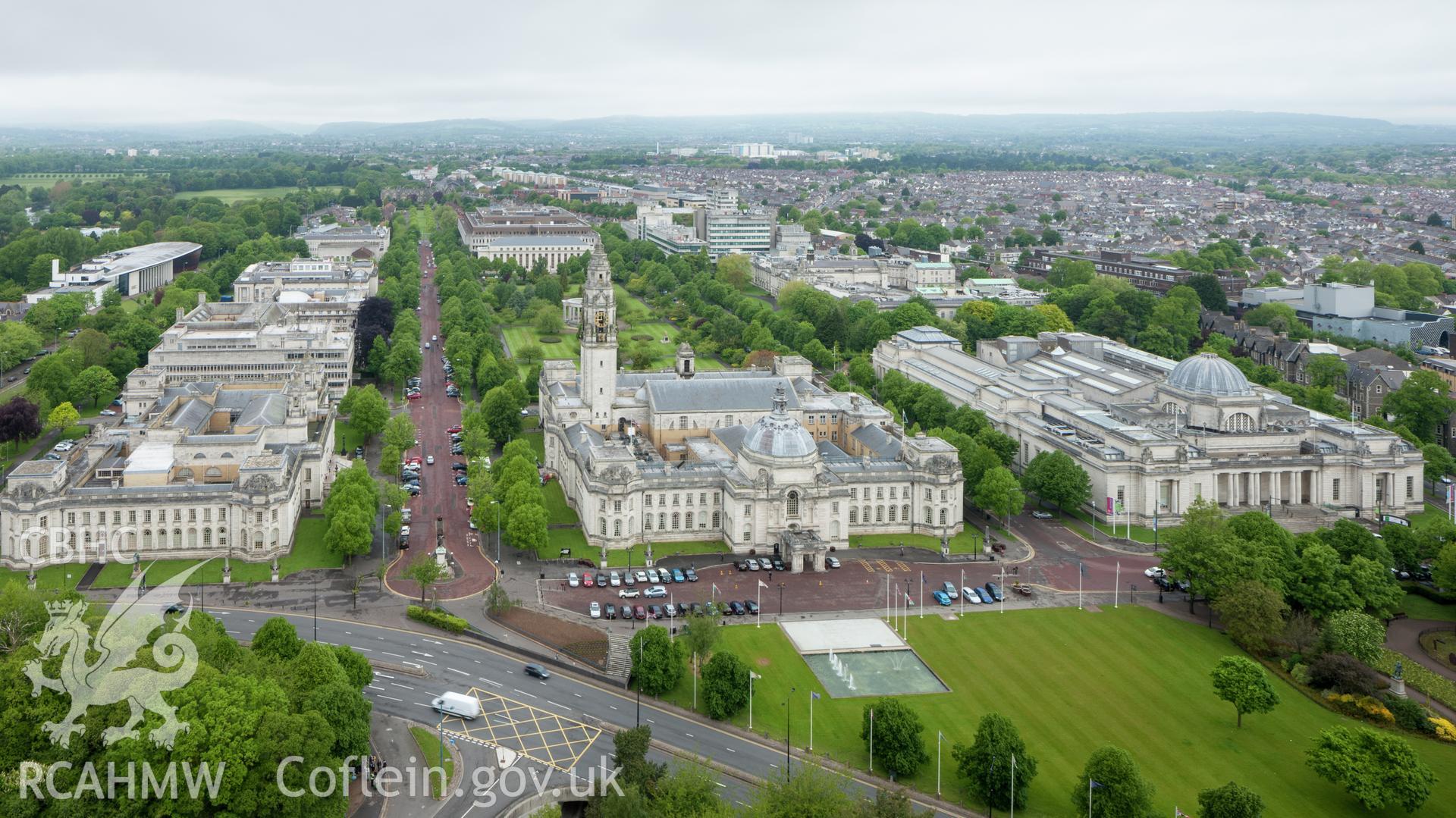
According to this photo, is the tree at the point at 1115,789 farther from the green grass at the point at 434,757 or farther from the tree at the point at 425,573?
the tree at the point at 425,573

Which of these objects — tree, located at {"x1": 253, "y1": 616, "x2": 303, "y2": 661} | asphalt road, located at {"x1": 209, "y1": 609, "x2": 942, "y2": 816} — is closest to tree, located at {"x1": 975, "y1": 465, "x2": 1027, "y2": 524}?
asphalt road, located at {"x1": 209, "y1": 609, "x2": 942, "y2": 816}

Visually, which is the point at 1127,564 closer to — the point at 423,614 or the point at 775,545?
the point at 775,545

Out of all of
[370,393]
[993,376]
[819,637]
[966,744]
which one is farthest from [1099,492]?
[370,393]

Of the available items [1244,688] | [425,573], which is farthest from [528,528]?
[1244,688]

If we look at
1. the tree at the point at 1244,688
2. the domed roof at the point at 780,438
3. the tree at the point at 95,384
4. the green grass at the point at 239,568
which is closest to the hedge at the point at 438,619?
the green grass at the point at 239,568

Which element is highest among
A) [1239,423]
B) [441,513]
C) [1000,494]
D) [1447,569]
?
[1239,423]

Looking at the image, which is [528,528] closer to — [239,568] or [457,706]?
[239,568]

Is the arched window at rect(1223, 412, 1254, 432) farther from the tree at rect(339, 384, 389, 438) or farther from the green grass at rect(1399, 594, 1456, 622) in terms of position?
the tree at rect(339, 384, 389, 438)
